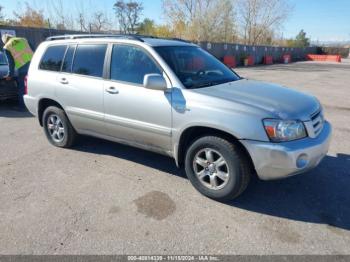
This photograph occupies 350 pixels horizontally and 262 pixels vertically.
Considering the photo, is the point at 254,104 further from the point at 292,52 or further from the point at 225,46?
the point at 292,52

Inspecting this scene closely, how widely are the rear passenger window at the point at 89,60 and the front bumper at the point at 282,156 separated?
94.1 inches

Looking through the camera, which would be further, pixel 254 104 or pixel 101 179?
pixel 101 179

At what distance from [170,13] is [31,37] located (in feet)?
106

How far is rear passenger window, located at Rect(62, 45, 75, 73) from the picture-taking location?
4.79 meters

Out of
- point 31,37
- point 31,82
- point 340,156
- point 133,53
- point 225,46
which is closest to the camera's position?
point 133,53

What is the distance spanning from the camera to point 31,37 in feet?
49.8

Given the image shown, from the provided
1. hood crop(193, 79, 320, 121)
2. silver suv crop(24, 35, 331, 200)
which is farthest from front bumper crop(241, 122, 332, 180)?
hood crop(193, 79, 320, 121)

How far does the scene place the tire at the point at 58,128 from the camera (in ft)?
16.4

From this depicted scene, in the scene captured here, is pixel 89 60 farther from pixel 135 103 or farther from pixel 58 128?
pixel 58 128

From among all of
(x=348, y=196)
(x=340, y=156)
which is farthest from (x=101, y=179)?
(x=340, y=156)

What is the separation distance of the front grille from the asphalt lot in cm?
81

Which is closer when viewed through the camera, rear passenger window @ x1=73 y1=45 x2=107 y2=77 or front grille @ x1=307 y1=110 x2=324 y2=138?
front grille @ x1=307 y1=110 x2=324 y2=138

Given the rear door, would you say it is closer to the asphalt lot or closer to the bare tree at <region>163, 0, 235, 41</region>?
the asphalt lot

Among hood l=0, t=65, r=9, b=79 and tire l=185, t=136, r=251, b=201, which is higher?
hood l=0, t=65, r=9, b=79
